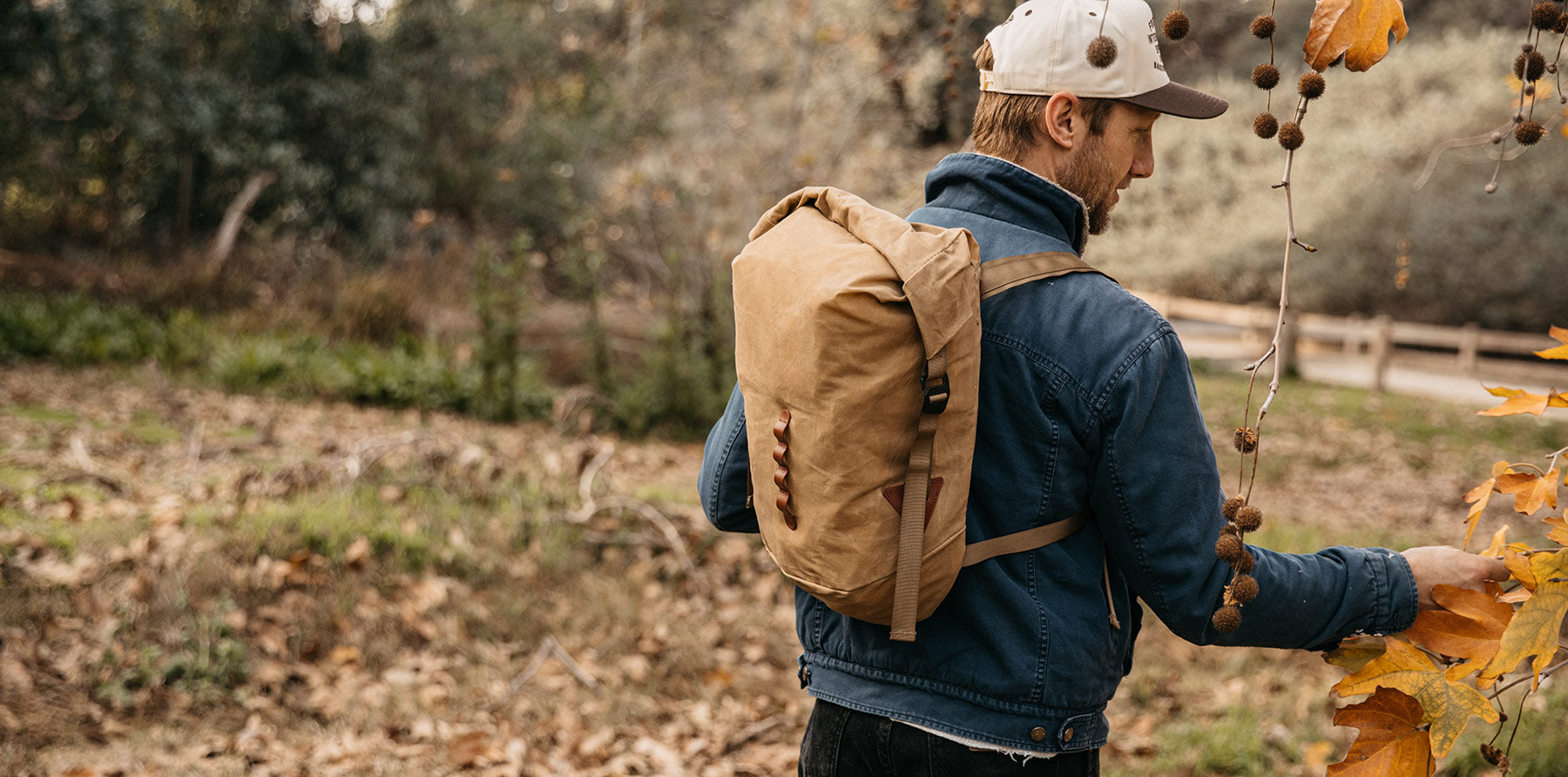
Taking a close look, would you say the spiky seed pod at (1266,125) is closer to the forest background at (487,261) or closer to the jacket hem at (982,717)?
the jacket hem at (982,717)

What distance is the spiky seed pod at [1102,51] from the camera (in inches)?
59.2

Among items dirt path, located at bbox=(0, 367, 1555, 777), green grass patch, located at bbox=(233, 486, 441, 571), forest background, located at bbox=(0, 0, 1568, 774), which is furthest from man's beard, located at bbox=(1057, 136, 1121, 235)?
green grass patch, located at bbox=(233, 486, 441, 571)

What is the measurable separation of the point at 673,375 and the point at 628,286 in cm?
270

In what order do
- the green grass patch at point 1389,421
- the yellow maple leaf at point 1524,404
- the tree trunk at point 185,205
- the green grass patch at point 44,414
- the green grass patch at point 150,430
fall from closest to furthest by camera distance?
Answer: the yellow maple leaf at point 1524,404
the green grass patch at point 150,430
the green grass patch at point 44,414
the green grass patch at point 1389,421
the tree trunk at point 185,205

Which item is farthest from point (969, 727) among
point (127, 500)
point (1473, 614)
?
point (127, 500)

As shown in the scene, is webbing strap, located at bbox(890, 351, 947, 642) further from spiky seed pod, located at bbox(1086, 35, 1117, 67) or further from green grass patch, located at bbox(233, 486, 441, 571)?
green grass patch, located at bbox(233, 486, 441, 571)

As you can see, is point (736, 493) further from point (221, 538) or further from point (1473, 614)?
point (221, 538)

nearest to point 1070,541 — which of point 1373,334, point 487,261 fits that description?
point 487,261

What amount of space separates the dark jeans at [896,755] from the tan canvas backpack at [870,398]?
0.60 ft

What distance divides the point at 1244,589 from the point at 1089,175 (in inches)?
23.8

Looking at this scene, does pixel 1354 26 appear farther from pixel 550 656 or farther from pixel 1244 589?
pixel 550 656

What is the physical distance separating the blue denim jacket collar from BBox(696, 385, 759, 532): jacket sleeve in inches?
17.6

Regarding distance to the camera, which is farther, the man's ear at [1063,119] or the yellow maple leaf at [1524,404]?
the yellow maple leaf at [1524,404]

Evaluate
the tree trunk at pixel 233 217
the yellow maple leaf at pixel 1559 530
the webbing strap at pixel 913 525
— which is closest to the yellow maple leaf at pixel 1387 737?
the yellow maple leaf at pixel 1559 530
